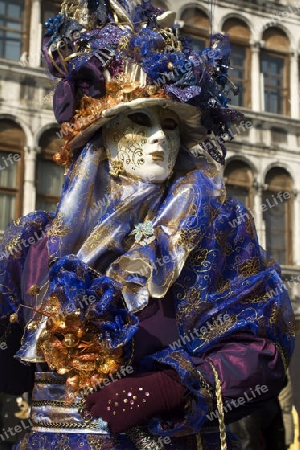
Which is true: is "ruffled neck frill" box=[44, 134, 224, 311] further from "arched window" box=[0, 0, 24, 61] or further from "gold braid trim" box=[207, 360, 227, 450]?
"arched window" box=[0, 0, 24, 61]

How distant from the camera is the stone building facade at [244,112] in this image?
11711 millimetres

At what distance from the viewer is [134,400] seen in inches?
73.7

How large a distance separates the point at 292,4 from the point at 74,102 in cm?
1305

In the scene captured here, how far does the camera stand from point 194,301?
83.7 inches

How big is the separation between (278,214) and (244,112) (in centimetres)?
192

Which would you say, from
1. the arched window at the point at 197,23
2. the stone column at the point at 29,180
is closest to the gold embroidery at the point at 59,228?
the stone column at the point at 29,180

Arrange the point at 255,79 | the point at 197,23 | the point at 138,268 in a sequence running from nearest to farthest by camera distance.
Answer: the point at 138,268
the point at 197,23
the point at 255,79

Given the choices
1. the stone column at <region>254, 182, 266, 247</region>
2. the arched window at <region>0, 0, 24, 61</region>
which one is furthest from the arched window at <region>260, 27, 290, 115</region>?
Answer: the arched window at <region>0, 0, 24, 61</region>

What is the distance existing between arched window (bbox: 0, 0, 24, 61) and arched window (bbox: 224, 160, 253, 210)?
4093 mm

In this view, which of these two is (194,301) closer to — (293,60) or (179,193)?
(179,193)

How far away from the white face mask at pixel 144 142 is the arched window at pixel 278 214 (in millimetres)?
11305

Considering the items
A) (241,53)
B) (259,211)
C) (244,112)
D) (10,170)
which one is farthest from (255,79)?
(10,170)

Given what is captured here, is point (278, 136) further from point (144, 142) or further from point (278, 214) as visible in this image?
point (144, 142)

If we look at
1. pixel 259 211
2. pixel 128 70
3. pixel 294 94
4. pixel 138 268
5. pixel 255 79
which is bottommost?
pixel 138 268
